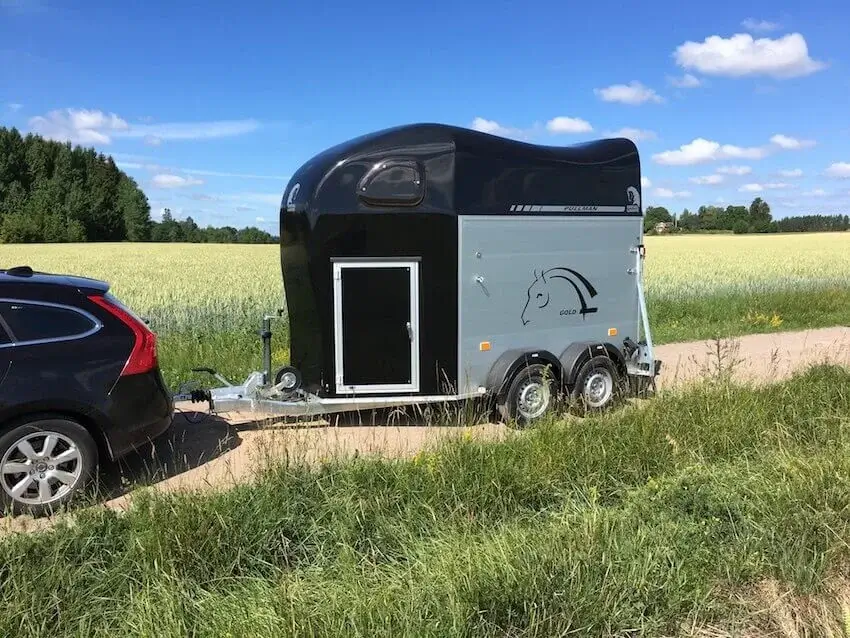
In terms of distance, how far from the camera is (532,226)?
7738mm

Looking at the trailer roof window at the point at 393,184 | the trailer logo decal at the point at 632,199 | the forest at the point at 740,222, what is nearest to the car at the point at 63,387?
the trailer roof window at the point at 393,184

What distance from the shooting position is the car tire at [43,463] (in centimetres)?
494

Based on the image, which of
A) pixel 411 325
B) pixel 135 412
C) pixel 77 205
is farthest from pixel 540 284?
pixel 77 205

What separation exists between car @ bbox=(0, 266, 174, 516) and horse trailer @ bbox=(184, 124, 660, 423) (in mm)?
1503

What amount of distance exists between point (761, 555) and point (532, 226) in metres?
4.63

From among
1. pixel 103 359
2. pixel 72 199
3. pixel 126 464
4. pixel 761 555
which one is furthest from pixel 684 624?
pixel 72 199

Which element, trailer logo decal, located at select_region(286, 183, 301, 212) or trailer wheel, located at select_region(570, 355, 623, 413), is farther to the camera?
trailer wheel, located at select_region(570, 355, 623, 413)

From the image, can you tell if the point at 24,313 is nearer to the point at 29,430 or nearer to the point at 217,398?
the point at 29,430

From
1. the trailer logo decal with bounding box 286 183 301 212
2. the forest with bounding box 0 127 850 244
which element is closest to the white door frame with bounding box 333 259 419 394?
the trailer logo decal with bounding box 286 183 301 212

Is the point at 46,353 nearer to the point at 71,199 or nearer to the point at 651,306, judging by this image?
the point at 651,306

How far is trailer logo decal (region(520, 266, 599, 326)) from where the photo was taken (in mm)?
7797

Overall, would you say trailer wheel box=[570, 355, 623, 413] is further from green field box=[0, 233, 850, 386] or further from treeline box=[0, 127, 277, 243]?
treeline box=[0, 127, 277, 243]

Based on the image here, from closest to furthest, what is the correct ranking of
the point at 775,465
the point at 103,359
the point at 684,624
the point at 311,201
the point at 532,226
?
the point at 684,624, the point at 775,465, the point at 103,359, the point at 311,201, the point at 532,226

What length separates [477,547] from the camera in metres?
3.75
